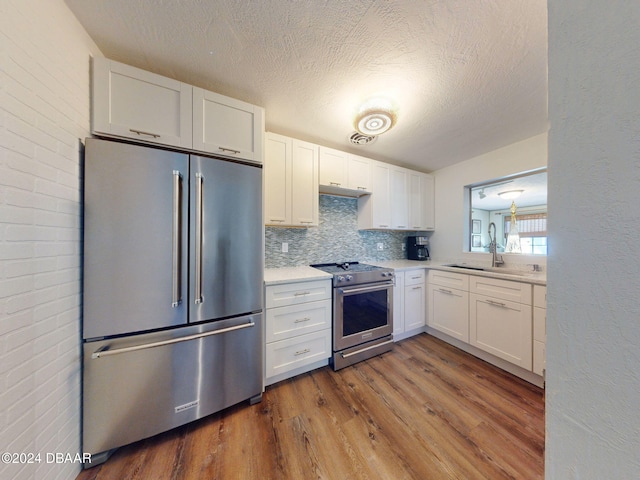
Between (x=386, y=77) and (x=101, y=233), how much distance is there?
6.67 ft

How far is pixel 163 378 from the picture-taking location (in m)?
1.27

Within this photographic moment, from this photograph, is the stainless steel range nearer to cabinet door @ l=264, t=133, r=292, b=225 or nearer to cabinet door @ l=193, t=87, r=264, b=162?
cabinet door @ l=264, t=133, r=292, b=225

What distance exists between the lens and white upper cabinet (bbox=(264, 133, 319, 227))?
1978mm

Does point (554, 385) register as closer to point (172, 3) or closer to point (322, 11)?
point (322, 11)

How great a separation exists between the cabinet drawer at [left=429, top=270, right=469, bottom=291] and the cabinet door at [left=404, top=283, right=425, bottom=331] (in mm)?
170

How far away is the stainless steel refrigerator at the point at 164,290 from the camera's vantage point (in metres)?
1.15

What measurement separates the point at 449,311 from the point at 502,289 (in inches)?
24.2

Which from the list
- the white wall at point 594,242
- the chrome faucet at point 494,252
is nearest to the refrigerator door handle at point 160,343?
the white wall at point 594,242

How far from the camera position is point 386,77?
1.46 m

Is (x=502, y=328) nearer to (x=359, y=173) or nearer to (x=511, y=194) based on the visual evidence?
(x=511, y=194)

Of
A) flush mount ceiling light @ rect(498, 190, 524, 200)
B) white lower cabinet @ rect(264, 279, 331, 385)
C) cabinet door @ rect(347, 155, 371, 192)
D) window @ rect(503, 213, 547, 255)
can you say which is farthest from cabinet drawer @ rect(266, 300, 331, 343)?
flush mount ceiling light @ rect(498, 190, 524, 200)

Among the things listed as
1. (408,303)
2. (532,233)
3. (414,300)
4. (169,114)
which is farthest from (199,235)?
(532,233)

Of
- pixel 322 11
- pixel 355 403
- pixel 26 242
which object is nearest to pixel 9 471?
pixel 26 242

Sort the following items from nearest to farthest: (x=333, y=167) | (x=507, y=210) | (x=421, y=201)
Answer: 1. (x=333, y=167)
2. (x=507, y=210)
3. (x=421, y=201)
